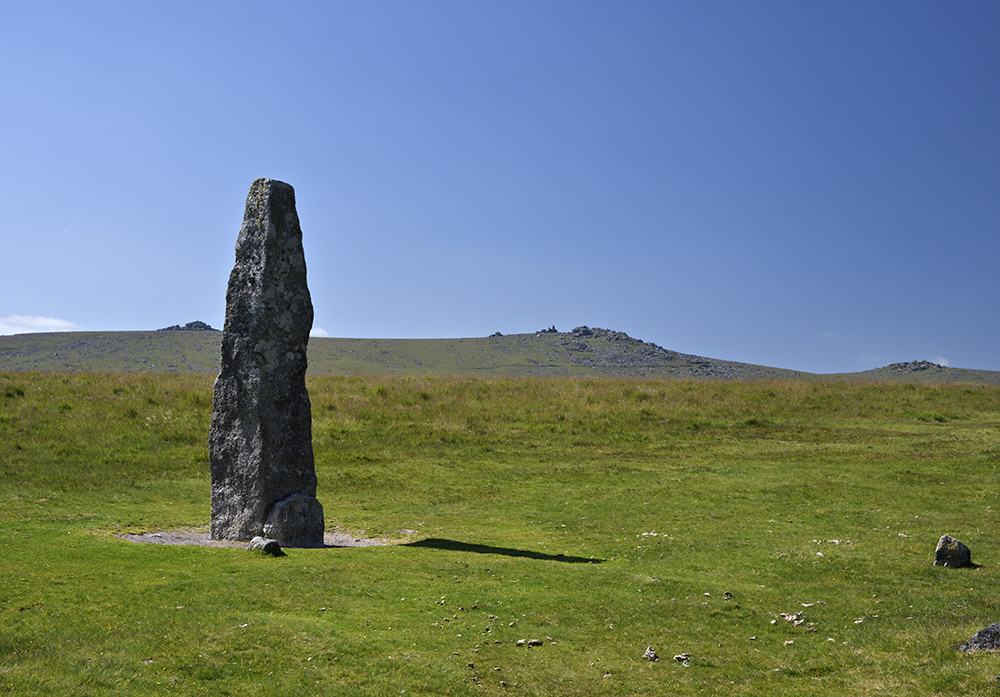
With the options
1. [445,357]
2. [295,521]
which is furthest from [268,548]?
[445,357]

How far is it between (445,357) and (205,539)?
112m

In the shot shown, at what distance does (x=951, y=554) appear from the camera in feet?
44.2

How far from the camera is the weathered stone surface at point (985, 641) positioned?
866cm

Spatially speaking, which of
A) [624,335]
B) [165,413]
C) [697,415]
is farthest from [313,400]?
[624,335]

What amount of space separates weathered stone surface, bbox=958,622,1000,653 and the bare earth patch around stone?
30.6 ft

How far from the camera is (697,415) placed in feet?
119

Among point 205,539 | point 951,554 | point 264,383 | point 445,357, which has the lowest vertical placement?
point 205,539

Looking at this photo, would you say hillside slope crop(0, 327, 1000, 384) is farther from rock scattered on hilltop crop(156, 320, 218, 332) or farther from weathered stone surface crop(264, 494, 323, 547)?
weathered stone surface crop(264, 494, 323, 547)

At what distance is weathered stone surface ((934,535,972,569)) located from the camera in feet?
44.1

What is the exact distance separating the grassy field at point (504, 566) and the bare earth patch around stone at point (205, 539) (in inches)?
18.6

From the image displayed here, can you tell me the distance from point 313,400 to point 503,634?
26.2 meters

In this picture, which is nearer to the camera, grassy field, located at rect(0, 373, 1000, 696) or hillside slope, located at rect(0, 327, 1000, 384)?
grassy field, located at rect(0, 373, 1000, 696)

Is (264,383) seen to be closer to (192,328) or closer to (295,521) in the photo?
(295,521)

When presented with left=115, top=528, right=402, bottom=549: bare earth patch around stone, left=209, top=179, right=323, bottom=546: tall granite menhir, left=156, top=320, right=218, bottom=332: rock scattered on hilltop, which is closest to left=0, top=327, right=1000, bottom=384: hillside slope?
left=156, top=320, right=218, bottom=332: rock scattered on hilltop
